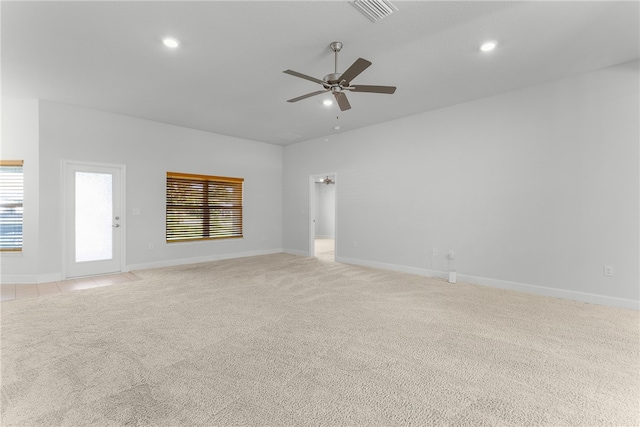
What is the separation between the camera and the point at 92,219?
16.4ft

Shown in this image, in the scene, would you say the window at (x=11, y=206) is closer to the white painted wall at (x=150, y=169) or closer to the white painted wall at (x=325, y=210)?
the white painted wall at (x=150, y=169)

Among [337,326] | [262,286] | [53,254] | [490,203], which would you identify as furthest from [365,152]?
[53,254]

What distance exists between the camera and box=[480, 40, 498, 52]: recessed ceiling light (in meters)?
2.95

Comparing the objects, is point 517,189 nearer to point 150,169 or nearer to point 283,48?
point 283,48

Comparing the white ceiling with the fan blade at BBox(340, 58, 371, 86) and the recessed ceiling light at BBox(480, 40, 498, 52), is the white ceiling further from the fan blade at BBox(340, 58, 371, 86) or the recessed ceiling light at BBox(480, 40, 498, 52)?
the fan blade at BBox(340, 58, 371, 86)

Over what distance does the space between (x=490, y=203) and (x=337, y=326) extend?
10.3 ft

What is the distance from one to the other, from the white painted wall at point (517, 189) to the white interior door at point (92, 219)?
4.50 metres

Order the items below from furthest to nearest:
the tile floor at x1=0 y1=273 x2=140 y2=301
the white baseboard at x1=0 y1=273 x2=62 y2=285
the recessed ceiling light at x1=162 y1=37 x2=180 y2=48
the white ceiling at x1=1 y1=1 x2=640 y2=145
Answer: the white baseboard at x1=0 y1=273 x2=62 y2=285 → the tile floor at x1=0 y1=273 x2=140 y2=301 → the recessed ceiling light at x1=162 y1=37 x2=180 y2=48 → the white ceiling at x1=1 y1=1 x2=640 y2=145

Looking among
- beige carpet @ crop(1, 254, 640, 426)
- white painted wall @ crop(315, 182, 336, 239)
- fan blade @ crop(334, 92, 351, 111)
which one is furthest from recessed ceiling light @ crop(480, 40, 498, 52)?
white painted wall @ crop(315, 182, 336, 239)

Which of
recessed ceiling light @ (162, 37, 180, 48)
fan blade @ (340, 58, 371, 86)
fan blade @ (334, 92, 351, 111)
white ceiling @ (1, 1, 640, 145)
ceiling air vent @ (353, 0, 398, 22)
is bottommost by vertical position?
fan blade @ (334, 92, 351, 111)

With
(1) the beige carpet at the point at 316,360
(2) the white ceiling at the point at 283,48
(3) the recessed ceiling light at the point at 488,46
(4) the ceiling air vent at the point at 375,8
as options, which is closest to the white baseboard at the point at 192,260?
(1) the beige carpet at the point at 316,360

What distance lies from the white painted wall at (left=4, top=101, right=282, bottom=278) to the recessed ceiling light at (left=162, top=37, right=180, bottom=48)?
3.06 m

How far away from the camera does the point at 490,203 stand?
439 centimetres

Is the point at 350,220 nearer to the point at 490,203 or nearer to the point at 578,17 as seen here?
the point at 490,203
